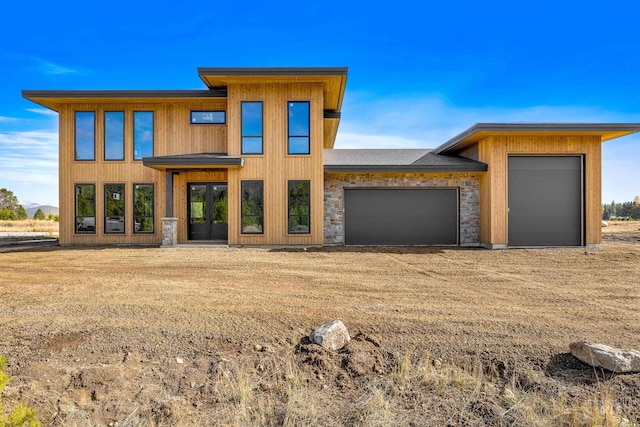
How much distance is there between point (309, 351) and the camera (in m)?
3.79

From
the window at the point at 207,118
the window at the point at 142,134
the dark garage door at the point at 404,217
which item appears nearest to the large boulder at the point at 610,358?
the dark garage door at the point at 404,217

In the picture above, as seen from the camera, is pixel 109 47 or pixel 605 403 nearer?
pixel 605 403

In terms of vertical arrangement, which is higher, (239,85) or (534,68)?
(534,68)

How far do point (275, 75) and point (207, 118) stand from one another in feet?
11.5

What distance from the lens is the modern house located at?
12406 mm

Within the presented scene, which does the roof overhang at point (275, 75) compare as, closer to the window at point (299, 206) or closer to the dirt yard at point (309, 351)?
the window at point (299, 206)

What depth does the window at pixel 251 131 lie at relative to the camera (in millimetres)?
12766

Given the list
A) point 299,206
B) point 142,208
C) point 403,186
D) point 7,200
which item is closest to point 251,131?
point 299,206

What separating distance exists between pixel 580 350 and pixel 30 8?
16975 mm

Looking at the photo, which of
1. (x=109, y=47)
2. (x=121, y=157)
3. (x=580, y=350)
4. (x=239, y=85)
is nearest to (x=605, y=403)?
(x=580, y=350)

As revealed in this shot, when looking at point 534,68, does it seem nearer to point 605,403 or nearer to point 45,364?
point 605,403

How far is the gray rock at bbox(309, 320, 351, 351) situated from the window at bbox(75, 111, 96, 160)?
1326 centimetres

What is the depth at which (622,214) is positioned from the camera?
1905 inches

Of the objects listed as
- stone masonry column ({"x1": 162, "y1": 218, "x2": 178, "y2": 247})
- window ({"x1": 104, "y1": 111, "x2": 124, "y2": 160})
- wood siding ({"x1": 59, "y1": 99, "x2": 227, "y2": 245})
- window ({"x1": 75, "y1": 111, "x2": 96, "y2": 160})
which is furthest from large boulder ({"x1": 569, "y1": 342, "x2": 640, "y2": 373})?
window ({"x1": 75, "y1": 111, "x2": 96, "y2": 160})
